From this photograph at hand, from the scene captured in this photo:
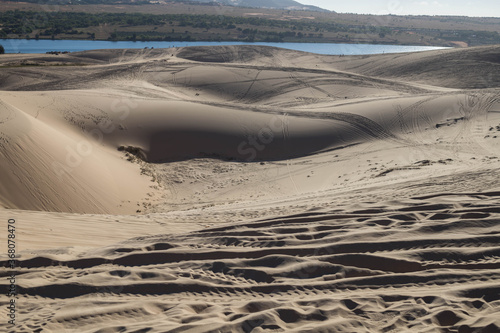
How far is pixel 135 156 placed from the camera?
14727 mm

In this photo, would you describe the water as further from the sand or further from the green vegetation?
the sand

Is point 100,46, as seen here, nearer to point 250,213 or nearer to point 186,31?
point 186,31

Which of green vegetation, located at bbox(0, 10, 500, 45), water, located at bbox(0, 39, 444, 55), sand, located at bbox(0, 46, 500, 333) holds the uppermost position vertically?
green vegetation, located at bbox(0, 10, 500, 45)

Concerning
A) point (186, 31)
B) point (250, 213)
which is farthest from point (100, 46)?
point (250, 213)

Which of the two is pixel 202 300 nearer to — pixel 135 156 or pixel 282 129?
pixel 135 156

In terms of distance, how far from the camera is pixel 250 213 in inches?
331

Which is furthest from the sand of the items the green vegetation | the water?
the green vegetation

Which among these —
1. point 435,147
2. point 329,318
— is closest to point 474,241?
point 329,318

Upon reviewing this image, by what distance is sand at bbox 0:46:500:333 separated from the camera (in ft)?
13.9

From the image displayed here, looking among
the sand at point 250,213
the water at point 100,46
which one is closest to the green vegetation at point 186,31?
the water at point 100,46

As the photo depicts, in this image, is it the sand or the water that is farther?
the water

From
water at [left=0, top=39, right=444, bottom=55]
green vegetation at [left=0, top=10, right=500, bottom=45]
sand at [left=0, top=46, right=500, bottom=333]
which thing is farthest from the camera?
green vegetation at [left=0, top=10, right=500, bottom=45]

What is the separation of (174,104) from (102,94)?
3304 mm

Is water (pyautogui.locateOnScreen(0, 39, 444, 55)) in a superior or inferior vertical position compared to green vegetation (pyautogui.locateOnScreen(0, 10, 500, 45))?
inferior
